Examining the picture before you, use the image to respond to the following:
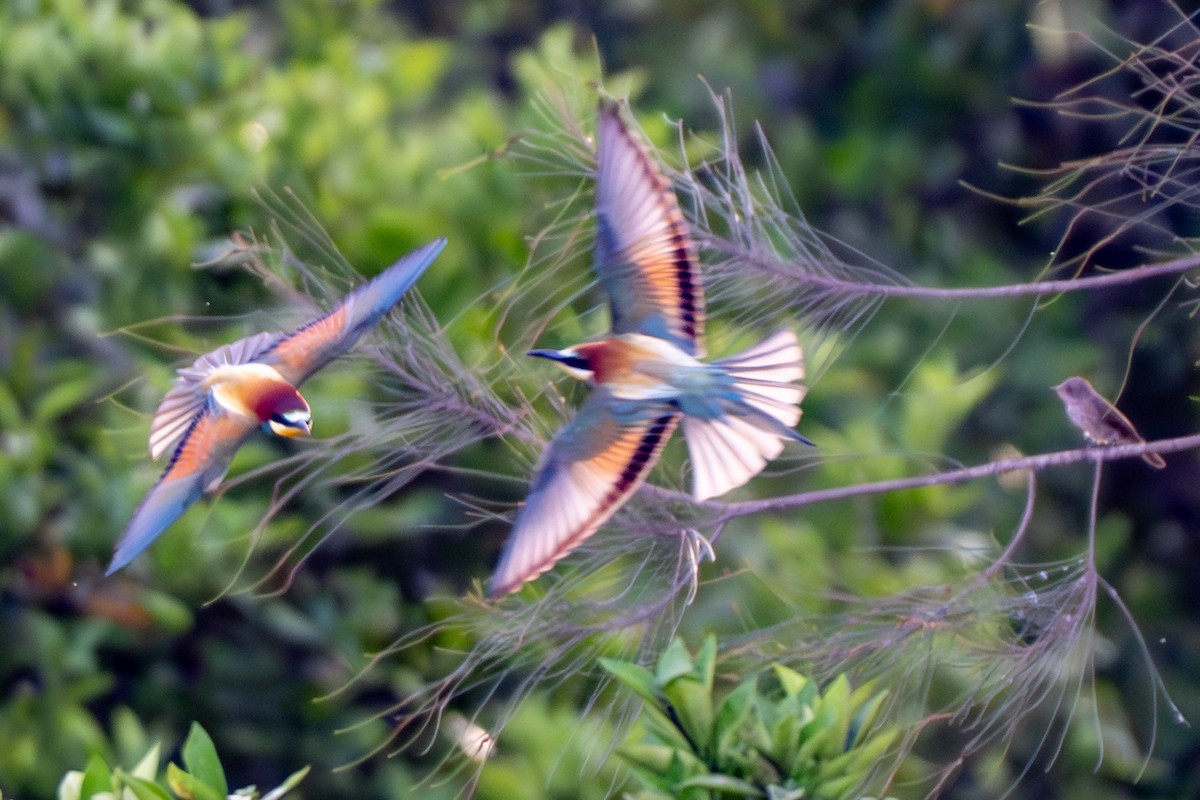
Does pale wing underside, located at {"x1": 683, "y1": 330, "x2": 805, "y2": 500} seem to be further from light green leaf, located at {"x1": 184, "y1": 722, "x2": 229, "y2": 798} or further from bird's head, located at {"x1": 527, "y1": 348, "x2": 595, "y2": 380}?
light green leaf, located at {"x1": 184, "y1": 722, "x2": 229, "y2": 798}

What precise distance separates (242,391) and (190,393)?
6 cm

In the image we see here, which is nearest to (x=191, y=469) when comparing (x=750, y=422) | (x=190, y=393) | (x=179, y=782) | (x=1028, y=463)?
(x=190, y=393)

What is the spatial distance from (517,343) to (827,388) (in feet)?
1.46

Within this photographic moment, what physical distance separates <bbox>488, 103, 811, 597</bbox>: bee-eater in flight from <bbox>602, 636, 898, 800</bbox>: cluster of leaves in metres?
0.08

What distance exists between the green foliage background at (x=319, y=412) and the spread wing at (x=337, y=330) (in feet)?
0.76

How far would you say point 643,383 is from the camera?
521 millimetres

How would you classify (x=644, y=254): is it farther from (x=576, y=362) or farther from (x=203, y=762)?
(x=203, y=762)

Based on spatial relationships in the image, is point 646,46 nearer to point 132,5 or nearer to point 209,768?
point 132,5

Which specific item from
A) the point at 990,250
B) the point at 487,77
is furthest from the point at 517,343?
the point at 487,77

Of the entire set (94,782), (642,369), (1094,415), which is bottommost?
(94,782)

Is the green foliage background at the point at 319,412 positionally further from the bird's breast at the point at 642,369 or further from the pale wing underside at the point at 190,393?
the bird's breast at the point at 642,369

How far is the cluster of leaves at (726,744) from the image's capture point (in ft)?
1.73

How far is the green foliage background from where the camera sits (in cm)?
100

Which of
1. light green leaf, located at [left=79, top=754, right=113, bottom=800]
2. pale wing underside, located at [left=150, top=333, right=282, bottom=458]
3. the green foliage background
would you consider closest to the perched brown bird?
the green foliage background
